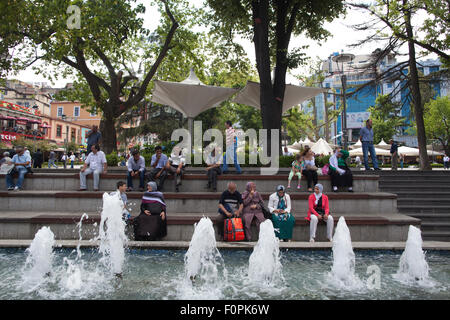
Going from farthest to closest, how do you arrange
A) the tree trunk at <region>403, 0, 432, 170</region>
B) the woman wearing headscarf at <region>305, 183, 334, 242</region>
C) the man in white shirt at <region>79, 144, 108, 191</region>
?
1. the tree trunk at <region>403, 0, 432, 170</region>
2. the man in white shirt at <region>79, 144, 108, 191</region>
3. the woman wearing headscarf at <region>305, 183, 334, 242</region>

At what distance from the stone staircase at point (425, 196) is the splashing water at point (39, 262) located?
850cm

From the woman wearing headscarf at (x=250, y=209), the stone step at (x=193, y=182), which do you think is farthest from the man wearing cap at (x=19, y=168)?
the woman wearing headscarf at (x=250, y=209)

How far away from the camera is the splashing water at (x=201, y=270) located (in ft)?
14.3

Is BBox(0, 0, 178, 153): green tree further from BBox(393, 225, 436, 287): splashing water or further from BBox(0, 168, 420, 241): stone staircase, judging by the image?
BBox(393, 225, 436, 287): splashing water

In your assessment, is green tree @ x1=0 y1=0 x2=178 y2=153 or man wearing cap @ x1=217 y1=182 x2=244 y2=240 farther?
green tree @ x1=0 y1=0 x2=178 y2=153

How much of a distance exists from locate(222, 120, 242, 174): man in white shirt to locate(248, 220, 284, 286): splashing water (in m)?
5.07

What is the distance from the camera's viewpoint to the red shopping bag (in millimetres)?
7098

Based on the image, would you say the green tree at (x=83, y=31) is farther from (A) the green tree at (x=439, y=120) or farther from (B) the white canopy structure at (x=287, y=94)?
(A) the green tree at (x=439, y=120)

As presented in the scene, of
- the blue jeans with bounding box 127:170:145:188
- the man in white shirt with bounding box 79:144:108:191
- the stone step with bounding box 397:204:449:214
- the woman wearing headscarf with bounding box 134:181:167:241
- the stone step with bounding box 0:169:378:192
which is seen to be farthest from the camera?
the stone step with bounding box 0:169:378:192

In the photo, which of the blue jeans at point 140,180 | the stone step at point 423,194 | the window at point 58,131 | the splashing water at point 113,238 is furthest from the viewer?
the window at point 58,131

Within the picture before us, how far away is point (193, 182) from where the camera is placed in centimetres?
1037

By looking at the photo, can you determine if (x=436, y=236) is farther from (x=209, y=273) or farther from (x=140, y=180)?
(x=140, y=180)

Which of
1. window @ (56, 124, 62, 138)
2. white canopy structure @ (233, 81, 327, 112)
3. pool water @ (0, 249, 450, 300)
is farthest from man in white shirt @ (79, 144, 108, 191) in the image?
Result: window @ (56, 124, 62, 138)
